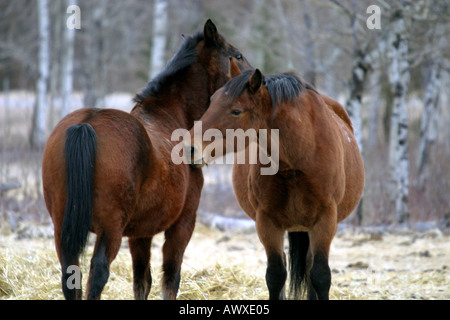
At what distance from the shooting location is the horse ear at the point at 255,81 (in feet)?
10.3

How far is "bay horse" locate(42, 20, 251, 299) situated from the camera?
115 inches

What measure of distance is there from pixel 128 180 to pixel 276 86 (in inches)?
43.3

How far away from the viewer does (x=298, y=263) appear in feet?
14.0

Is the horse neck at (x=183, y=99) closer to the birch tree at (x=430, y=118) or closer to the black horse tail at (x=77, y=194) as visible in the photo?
the black horse tail at (x=77, y=194)

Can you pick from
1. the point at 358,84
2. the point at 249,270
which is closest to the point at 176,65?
the point at 249,270

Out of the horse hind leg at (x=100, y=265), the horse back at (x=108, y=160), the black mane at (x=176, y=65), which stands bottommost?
the horse hind leg at (x=100, y=265)

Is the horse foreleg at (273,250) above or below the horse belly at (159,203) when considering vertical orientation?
below

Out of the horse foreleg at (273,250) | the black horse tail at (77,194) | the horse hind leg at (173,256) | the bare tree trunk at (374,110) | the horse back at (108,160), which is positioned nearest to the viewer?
the black horse tail at (77,194)

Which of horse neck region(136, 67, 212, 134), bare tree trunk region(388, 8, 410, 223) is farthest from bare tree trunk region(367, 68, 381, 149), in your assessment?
horse neck region(136, 67, 212, 134)

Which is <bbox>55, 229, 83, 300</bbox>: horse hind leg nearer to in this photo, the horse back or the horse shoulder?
the horse back

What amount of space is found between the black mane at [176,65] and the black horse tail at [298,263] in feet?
5.33

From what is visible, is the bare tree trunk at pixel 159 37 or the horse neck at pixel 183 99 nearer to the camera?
the horse neck at pixel 183 99

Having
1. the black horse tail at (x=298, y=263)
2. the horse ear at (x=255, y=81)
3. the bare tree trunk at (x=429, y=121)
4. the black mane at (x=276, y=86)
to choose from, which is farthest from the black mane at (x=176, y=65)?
the bare tree trunk at (x=429, y=121)
